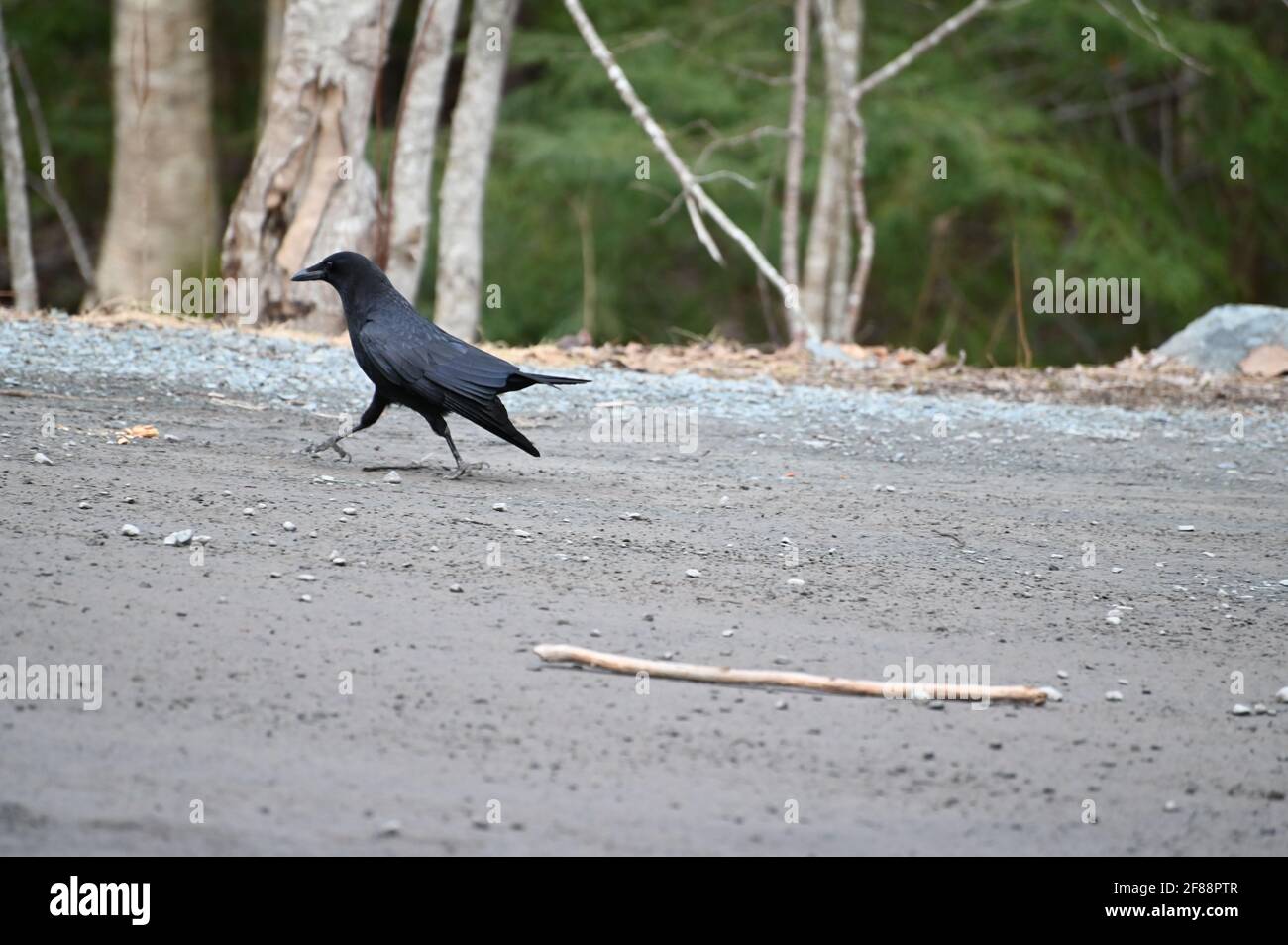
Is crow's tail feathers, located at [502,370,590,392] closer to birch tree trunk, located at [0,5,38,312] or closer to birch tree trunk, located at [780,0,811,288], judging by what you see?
birch tree trunk, located at [780,0,811,288]

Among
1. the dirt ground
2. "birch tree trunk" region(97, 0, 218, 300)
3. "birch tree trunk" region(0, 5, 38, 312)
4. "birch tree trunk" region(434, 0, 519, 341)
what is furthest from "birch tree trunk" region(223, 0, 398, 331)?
"birch tree trunk" region(97, 0, 218, 300)

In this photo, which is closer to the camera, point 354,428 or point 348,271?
point 354,428

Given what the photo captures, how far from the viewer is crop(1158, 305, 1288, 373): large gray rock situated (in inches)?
452

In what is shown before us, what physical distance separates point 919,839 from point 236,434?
15.3 ft

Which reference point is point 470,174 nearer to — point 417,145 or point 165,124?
point 417,145

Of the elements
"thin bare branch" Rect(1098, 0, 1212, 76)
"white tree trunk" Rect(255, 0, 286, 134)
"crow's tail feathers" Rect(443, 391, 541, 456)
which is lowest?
"crow's tail feathers" Rect(443, 391, 541, 456)

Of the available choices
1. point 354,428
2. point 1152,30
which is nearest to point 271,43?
point 1152,30

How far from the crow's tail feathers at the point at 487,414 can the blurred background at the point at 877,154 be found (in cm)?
989

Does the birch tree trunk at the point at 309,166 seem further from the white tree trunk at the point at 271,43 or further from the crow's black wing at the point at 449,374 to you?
the crow's black wing at the point at 449,374

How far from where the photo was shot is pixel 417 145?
41.5 ft

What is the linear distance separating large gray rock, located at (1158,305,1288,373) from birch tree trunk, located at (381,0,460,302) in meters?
5.88

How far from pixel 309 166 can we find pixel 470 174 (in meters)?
2.24

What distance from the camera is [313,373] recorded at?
29.6 ft

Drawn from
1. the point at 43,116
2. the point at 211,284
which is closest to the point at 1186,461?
the point at 211,284
